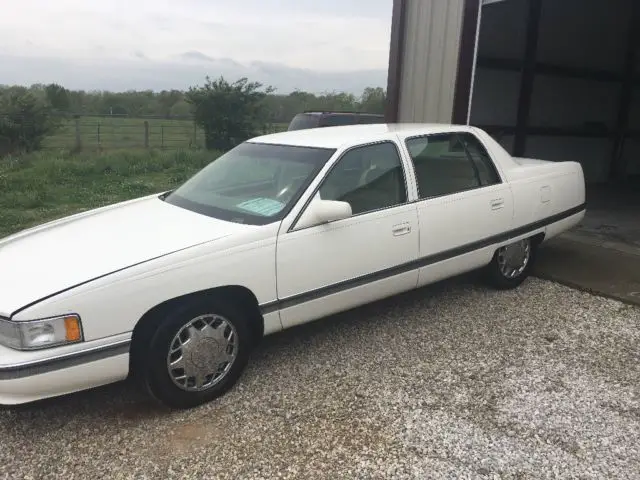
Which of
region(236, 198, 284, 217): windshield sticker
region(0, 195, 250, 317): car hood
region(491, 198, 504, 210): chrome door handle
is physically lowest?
region(0, 195, 250, 317): car hood

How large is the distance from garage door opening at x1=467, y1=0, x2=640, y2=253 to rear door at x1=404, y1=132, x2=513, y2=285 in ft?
18.6

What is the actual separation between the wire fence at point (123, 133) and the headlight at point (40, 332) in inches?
597

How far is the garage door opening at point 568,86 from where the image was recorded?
10.6 m

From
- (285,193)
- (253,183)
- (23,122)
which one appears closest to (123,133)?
(23,122)

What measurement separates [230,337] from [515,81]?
10077 millimetres

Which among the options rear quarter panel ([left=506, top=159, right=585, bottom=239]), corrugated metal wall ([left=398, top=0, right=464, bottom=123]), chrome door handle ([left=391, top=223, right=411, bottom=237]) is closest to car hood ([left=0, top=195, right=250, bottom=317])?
chrome door handle ([left=391, top=223, right=411, bottom=237])

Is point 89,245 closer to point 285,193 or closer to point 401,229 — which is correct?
Answer: point 285,193

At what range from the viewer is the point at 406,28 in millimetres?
7574

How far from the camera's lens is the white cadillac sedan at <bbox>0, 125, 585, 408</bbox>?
8.91 ft

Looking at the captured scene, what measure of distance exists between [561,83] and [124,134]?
49.4 ft

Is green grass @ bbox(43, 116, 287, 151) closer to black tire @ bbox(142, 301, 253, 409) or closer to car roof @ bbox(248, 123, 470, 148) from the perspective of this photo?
car roof @ bbox(248, 123, 470, 148)

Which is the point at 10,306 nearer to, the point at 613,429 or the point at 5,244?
the point at 5,244

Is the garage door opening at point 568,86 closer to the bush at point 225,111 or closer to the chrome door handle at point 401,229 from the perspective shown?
the chrome door handle at point 401,229

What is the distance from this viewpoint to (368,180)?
3863 mm
